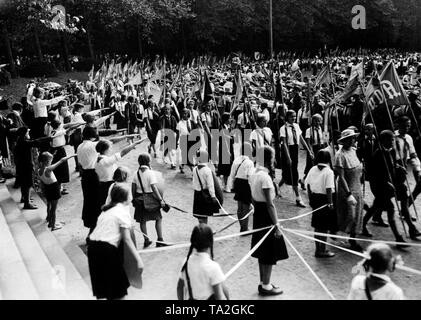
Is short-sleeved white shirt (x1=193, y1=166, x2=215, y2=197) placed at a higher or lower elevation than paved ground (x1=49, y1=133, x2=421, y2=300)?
higher

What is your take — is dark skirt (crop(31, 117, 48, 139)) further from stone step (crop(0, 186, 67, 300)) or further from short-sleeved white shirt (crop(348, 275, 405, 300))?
short-sleeved white shirt (crop(348, 275, 405, 300))

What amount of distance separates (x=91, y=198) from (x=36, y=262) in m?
1.55

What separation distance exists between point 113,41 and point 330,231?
45465 millimetres

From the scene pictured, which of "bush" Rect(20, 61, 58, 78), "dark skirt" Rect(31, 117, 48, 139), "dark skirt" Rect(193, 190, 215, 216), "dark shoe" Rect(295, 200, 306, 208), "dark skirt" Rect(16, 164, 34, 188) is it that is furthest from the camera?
"bush" Rect(20, 61, 58, 78)

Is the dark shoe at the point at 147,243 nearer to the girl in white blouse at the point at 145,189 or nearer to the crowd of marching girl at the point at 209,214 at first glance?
the crowd of marching girl at the point at 209,214

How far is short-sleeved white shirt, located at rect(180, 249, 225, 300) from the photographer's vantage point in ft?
13.6

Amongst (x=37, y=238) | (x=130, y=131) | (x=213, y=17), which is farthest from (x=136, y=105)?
(x=213, y=17)

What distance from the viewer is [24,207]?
9797 millimetres

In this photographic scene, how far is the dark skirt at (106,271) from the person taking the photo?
193 inches

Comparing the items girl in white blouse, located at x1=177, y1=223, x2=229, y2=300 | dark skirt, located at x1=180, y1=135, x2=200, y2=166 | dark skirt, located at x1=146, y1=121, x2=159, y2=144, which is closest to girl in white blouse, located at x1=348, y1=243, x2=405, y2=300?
girl in white blouse, located at x1=177, y1=223, x2=229, y2=300

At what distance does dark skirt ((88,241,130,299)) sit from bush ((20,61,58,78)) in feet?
105

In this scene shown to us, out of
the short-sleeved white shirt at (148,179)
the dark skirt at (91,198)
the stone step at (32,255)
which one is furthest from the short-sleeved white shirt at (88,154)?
the stone step at (32,255)

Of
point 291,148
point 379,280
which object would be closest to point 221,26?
point 291,148
